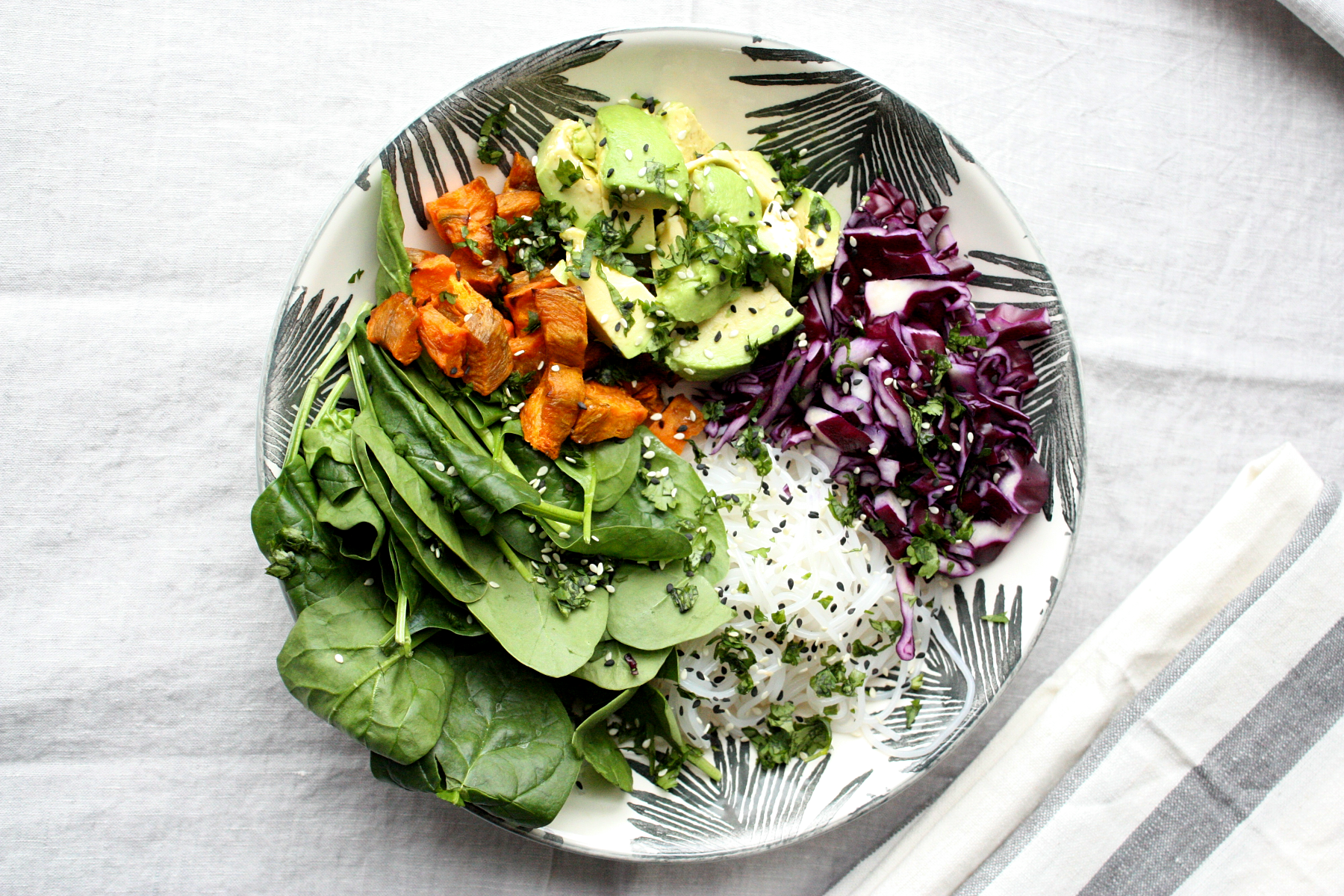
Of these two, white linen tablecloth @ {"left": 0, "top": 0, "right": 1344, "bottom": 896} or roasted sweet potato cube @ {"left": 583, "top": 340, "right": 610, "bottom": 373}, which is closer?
roasted sweet potato cube @ {"left": 583, "top": 340, "right": 610, "bottom": 373}

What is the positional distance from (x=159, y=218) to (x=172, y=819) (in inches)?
54.9

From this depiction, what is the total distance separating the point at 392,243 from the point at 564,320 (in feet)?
1.15

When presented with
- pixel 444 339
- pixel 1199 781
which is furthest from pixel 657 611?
pixel 1199 781

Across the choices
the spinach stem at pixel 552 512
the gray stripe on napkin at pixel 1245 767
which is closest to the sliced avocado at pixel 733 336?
the spinach stem at pixel 552 512

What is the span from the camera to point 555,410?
1627 millimetres

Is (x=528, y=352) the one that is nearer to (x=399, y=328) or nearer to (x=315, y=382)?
(x=399, y=328)

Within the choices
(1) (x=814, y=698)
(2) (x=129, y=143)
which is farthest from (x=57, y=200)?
(1) (x=814, y=698)

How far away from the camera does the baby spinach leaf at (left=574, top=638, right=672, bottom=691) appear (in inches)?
66.0

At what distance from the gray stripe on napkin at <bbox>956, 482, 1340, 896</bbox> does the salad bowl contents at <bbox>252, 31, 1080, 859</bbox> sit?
0.31 m

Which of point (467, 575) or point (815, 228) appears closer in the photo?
point (467, 575)

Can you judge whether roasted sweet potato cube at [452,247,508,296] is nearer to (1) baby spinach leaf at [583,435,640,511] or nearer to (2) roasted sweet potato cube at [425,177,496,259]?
(2) roasted sweet potato cube at [425,177,496,259]

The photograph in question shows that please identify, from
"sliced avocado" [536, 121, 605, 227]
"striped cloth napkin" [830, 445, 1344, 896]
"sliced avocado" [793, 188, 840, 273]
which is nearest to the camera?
"sliced avocado" [536, 121, 605, 227]

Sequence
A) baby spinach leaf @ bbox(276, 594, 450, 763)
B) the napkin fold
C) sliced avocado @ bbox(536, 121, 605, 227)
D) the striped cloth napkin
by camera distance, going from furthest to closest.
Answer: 1. the napkin fold
2. the striped cloth napkin
3. sliced avocado @ bbox(536, 121, 605, 227)
4. baby spinach leaf @ bbox(276, 594, 450, 763)

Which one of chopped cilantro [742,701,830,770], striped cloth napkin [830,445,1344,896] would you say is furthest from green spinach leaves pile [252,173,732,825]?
striped cloth napkin [830,445,1344,896]
